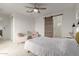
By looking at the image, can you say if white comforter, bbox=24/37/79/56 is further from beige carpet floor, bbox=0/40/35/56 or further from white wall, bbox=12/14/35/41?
white wall, bbox=12/14/35/41

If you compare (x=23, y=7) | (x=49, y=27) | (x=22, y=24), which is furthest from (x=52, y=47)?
(x=23, y=7)

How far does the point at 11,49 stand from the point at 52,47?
58cm

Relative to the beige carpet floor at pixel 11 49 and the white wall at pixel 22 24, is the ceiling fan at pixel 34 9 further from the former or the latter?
the beige carpet floor at pixel 11 49

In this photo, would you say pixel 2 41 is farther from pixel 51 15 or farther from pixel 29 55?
pixel 51 15

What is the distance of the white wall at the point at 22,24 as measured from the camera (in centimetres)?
195

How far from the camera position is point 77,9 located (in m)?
1.89

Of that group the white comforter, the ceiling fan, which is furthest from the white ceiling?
the white comforter

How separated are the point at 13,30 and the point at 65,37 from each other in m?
0.75

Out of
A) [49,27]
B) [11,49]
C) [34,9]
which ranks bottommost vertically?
[11,49]

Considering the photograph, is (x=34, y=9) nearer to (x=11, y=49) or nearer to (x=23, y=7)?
(x=23, y=7)

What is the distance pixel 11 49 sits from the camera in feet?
6.30

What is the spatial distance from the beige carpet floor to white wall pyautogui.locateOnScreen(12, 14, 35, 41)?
15 cm

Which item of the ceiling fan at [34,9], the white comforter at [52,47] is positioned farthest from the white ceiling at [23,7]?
the white comforter at [52,47]

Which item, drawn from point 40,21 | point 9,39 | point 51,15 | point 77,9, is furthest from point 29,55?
point 77,9
